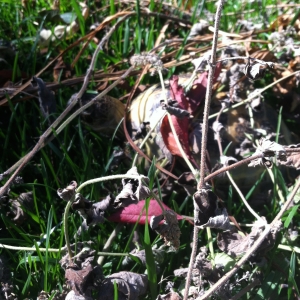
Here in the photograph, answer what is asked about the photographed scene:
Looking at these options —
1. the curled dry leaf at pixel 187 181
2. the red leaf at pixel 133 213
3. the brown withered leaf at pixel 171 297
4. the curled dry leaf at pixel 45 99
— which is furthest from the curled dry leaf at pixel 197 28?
the brown withered leaf at pixel 171 297

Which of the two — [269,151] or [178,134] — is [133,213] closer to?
[178,134]

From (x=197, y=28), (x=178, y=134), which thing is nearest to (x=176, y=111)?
(x=178, y=134)

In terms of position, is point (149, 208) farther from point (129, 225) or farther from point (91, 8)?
point (91, 8)

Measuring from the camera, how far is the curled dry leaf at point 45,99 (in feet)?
6.21

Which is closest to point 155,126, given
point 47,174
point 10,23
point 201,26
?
point 47,174

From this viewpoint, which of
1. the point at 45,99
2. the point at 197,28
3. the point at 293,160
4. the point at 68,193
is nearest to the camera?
the point at 68,193

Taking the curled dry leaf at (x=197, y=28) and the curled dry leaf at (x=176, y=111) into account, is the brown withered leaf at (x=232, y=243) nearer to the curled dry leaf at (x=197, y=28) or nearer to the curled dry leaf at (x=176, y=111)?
the curled dry leaf at (x=176, y=111)

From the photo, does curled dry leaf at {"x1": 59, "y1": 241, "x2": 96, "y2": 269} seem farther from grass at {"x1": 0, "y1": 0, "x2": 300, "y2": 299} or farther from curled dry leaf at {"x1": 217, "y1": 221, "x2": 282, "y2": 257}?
curled dry leaf at {"x1": 217, "y1": 221, "x2": 282, "y2": 257}

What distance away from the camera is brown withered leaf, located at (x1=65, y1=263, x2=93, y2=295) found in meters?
1.20

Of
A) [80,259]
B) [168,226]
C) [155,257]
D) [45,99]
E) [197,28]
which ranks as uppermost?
[197,28]

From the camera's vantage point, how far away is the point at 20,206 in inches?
63.5

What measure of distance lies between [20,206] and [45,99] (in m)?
0.50

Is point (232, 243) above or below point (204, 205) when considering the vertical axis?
below

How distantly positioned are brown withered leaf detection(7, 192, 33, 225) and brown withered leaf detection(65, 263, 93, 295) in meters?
0.46
